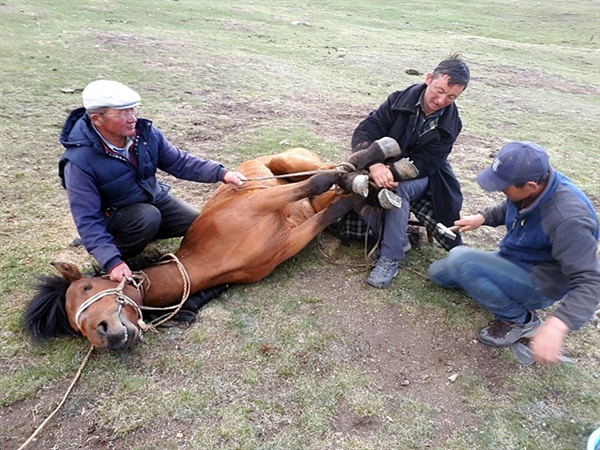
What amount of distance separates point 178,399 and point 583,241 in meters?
2.34

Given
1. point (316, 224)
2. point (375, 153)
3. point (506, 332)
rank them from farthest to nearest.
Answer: point (316, 224), point (375, 153), point (506, 332)

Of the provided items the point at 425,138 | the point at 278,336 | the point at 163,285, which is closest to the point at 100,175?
the point at 163,285

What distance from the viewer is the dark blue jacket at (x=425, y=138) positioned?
12.1 feet

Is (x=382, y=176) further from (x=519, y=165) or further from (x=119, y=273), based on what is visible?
(x=119, y=273)

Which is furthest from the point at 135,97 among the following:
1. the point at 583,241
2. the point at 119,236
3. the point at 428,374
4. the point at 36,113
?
the point at 36,113

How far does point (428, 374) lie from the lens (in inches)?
115

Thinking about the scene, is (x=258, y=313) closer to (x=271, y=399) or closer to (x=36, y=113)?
(x=271, y=399)

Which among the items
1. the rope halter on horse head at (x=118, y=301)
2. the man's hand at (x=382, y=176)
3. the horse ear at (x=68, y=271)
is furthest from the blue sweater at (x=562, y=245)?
the horse ear at (x=68, y=271)

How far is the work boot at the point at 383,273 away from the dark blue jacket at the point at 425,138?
554mm

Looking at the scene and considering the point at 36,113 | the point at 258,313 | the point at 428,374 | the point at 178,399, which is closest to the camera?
the point at 178,399

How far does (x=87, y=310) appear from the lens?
2.81 metres

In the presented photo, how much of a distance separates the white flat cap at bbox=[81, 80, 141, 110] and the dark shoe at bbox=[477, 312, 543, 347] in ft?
8.98

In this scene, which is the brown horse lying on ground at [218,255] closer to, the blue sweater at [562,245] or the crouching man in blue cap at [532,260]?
the crouching man in blue cap at [532,260]

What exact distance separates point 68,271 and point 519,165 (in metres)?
2.77
